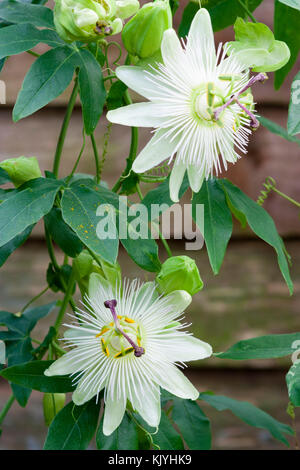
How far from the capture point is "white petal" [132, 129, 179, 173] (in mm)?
556

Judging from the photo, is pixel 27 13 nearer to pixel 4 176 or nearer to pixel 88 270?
pixel 4 176

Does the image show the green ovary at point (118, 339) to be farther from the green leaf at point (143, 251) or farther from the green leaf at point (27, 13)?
the green leaf at point (27, 13)

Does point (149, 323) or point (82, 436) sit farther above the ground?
point (149, 323)

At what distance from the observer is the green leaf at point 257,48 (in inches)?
21.9

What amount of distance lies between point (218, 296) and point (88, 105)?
0.75 meters

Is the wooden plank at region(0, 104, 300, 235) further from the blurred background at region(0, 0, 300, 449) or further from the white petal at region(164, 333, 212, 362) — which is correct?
the white petal at region(164, 333, 212, 362)

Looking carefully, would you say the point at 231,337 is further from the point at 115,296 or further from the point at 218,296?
the point at 115,296

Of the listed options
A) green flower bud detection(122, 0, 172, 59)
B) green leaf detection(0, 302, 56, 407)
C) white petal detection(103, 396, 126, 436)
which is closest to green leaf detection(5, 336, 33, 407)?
green leaf detection(0, 302, 56, 407)

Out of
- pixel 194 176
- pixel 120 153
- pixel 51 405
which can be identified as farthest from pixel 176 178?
pixel 120 153

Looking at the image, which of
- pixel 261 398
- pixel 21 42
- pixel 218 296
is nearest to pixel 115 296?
pixel 21 42

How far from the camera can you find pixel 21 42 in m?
0.59

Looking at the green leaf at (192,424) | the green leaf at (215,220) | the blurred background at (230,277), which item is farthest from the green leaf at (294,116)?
the blurred background at (230,277)

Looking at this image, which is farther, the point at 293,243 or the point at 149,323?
the point at 293,243

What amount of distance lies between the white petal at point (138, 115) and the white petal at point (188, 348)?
0.22m
